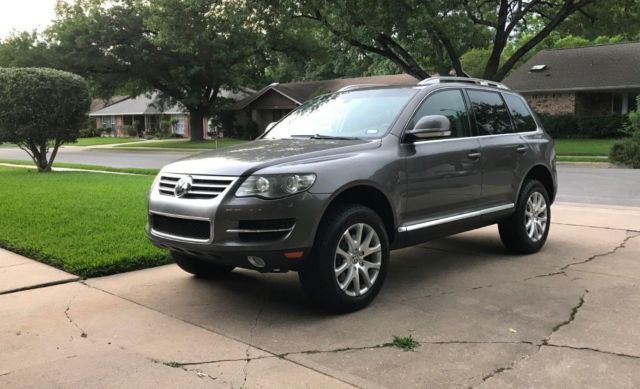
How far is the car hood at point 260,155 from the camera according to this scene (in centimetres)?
452

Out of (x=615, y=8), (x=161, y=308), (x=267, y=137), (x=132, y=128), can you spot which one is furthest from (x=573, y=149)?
(x=132, y=128)

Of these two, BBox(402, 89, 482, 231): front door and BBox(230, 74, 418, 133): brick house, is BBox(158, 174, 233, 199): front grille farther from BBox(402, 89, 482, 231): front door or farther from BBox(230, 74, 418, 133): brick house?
BBox(230, 74, 418, 133): brick house

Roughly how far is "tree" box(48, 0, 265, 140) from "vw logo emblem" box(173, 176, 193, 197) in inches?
1167

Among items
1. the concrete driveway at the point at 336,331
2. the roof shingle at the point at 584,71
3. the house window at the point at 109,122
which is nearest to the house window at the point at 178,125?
the house window at the point at 109,122

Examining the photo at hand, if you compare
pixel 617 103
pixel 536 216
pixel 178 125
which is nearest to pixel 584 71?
pixel 617 103

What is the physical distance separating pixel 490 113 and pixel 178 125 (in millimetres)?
56084

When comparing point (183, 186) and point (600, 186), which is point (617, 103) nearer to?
point (600, 186)

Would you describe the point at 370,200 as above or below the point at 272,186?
below

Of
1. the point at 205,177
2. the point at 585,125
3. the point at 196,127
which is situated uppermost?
the point at 196,127

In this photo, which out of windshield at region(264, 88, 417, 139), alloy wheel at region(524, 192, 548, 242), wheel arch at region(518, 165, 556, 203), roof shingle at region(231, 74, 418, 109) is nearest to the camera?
windshield at region(264, 88, 417, 139)

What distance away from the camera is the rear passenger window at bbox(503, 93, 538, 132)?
683 centimetres

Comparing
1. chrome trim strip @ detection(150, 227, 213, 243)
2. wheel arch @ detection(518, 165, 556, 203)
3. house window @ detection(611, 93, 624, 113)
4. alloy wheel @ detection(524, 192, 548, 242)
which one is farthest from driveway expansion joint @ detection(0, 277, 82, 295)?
house window @ detection(611, 93, 624, 113)

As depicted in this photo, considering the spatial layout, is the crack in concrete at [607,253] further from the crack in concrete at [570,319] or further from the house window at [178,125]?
the house window at [178,125]

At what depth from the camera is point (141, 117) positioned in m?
64.8
